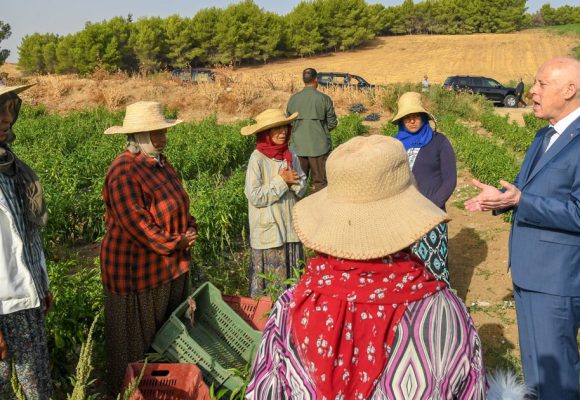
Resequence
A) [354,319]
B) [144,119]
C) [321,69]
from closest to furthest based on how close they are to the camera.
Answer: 1. [354,319]
2. [144,119]
3. [321,69]

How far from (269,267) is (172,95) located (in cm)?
1920

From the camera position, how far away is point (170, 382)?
254cm

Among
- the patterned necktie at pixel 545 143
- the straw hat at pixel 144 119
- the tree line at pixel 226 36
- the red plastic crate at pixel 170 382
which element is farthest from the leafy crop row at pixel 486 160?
the tree line at pixel 226 36

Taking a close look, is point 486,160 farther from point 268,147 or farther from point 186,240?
point 186,240

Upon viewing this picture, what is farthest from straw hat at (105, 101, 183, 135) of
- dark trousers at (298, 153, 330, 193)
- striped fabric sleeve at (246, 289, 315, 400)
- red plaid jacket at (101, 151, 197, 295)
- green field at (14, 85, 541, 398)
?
dark trousers at (298, 153, 330, 193)

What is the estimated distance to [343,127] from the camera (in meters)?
13.5

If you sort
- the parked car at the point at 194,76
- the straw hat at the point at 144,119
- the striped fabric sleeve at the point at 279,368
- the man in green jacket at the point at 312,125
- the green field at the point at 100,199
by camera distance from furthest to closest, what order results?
1. the parked car at the point at 194,76
2. the man in green jacket at the point at 312,125
3. the green field at the point at 100,199
4. the straw hat at the point at 144,119
5. the striped fabric sleeve at the point at 279,368

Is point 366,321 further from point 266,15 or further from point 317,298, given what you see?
point 266,15

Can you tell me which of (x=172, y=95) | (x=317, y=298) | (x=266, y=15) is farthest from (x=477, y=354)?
(x=266, y=15)

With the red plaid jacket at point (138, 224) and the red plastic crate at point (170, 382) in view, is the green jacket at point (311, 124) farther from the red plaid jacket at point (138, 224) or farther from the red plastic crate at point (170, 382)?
the red plastic crate at point (170, 382)

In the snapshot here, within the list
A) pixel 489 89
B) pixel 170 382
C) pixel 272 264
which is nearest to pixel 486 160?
pixel 272 264

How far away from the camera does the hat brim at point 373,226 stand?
1.44 metres

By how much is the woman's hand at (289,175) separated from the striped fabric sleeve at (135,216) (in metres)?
1.10

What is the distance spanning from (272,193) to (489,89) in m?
23.7
